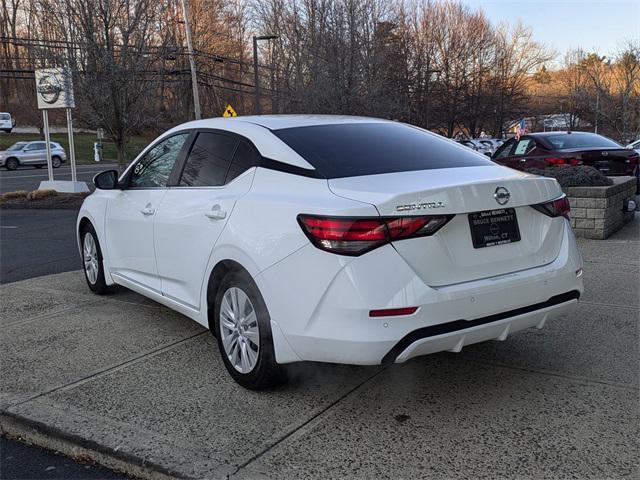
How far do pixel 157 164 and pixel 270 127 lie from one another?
1.32 metres

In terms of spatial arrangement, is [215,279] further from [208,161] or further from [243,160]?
[208,161]

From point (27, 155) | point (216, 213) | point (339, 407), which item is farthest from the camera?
point (27, 155)

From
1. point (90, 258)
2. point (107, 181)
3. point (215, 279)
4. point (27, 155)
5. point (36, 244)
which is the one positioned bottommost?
point (36, 244)

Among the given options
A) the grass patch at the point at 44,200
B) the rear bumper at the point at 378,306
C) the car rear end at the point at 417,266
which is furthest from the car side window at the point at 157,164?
the grass patch at the point at 44,200

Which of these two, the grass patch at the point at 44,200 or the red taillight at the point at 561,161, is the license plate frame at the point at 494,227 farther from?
the grass patch at the point at 44,200

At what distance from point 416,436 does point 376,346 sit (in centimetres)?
52

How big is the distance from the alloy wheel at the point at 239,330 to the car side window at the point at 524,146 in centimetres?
859

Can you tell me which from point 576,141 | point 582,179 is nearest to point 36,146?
point 576,141

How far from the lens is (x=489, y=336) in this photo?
334cm

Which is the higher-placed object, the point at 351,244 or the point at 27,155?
the point at 27,155

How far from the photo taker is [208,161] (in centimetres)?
434

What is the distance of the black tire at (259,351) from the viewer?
11.5ft

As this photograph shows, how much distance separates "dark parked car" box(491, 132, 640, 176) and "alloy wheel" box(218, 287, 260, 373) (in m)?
7.84

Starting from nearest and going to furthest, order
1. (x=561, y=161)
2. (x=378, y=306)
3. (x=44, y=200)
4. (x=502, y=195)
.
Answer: (x=378, y=306), (x=502, y=195), (x=561, y=161), (x=44, y=200)
